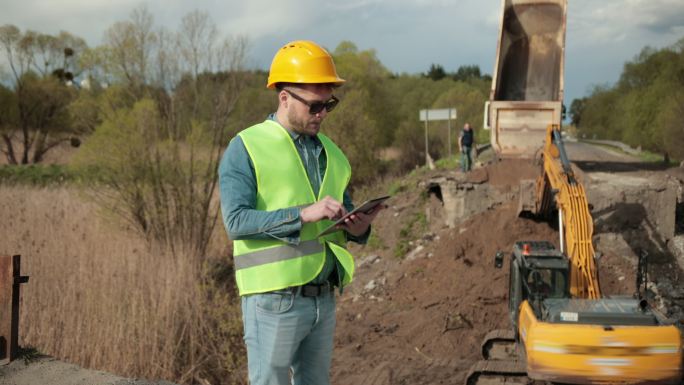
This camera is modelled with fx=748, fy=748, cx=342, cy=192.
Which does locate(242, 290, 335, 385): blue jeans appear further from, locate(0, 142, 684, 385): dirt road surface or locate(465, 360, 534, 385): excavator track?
locate(0, 142, 684, 385): dirt road surface

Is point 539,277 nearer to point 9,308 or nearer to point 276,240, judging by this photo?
point 9,308

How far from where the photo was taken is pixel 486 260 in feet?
42.2

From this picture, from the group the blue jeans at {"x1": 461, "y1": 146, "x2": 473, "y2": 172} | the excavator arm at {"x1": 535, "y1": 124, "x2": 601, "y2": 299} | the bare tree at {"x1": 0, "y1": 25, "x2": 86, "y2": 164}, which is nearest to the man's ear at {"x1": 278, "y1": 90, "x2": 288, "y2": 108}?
the excavator arm at {"x1": 535, "y1": 124, "x2": 601, "y2": 299}

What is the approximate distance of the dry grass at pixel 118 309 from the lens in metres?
7.62

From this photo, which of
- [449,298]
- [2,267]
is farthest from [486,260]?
[2,267]

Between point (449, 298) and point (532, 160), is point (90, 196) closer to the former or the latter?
point (449, 298)

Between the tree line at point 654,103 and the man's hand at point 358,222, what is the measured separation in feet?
64.5

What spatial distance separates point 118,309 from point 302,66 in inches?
237

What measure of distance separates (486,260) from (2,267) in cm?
926

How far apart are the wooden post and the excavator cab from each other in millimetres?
5001

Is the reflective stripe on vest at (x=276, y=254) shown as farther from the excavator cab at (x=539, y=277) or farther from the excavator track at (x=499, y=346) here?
the excavator track at (x=499, y=346)

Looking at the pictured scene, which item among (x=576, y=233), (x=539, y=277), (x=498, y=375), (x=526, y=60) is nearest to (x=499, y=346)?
(x=498, y=375)

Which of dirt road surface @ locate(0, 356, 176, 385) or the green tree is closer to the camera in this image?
dirt road surface @ locate(0, 356, 176, 385)

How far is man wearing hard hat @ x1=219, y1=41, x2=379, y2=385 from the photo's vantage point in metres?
2.94
